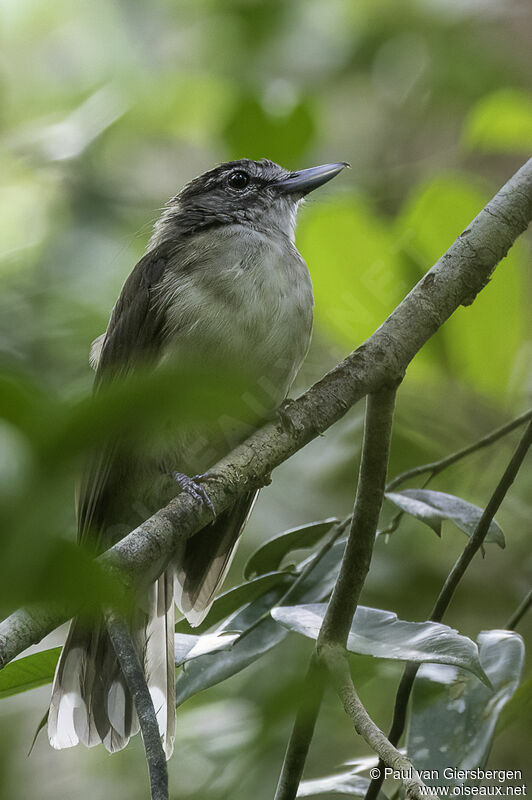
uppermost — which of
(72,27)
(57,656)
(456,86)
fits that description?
(72,27)

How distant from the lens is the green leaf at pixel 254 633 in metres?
1.76

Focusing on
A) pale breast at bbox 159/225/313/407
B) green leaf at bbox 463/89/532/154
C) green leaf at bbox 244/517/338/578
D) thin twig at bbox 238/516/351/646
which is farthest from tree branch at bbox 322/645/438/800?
green leaf at bbox 463/89/532/154

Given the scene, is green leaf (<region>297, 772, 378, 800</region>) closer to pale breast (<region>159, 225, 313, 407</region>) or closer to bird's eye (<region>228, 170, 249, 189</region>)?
pale breast (<region>159, 225, 313, 407</region>)

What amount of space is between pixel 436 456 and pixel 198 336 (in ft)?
2.66

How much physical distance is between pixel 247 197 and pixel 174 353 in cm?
104

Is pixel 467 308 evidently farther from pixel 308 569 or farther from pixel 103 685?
pixel 103 685

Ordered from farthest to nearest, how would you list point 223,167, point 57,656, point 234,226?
point 223,167 < point 234,226 < point 57,656

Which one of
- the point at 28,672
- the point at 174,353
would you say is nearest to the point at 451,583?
the point at 28,672

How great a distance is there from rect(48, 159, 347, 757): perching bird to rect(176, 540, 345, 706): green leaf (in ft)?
1.59

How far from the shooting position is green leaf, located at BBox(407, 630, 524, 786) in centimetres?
156

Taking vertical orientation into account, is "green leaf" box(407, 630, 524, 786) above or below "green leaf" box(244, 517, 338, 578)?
below

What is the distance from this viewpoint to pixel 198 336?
2455 mm

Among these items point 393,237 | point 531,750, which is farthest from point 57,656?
point 531,750

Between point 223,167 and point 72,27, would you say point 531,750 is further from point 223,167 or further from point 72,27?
point 72,27
